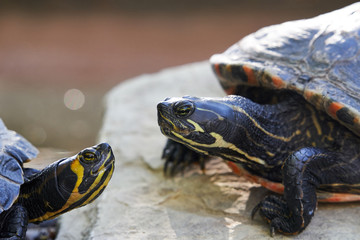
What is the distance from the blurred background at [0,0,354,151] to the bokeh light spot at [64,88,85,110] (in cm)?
2

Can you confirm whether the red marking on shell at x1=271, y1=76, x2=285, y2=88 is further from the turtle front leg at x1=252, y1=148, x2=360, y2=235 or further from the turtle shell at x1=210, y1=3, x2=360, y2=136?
the turtle front leg at x1=252, y1=148, x2=360, y2=235

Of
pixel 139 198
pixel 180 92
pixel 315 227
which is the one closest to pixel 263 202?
pixel 315 227

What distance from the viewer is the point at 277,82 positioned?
256 cm

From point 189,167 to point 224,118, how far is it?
0.89 meters

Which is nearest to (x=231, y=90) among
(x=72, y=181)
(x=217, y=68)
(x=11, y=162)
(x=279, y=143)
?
(x=217, y=68)

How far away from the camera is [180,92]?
4.06m

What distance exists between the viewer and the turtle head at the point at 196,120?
2225 millimetres

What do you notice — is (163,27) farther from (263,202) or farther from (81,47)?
(263,202)

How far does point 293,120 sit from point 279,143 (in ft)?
0.56

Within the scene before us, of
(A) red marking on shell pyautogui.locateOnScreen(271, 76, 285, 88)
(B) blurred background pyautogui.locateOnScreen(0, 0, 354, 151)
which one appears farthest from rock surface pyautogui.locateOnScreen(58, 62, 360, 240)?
(B) blurred background pyautogui.locateOnScreen(0, 0, 354, 151)

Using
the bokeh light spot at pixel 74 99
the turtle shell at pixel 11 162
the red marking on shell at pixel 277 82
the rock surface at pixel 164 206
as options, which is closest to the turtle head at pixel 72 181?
the turtle shell at pixel 11 162

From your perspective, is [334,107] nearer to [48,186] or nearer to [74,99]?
[48,186]

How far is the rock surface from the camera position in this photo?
7.69 ft

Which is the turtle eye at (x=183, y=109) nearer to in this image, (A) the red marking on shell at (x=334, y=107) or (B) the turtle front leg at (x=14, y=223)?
(A) the red marking on shell at (x=334, y=107)
